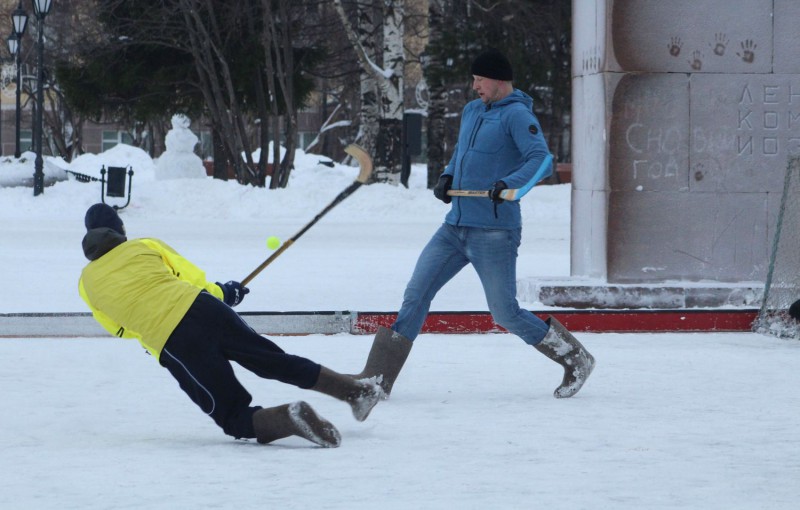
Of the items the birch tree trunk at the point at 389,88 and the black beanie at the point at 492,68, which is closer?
the black beanie at the point at 492,68

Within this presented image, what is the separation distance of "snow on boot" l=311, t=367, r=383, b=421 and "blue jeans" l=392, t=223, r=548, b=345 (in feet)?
3.05

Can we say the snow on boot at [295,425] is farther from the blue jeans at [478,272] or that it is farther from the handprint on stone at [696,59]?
the handprint on stone at [696,59]

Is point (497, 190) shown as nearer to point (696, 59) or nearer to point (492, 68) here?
point (492, 68)

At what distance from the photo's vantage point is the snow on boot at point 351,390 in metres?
6.36

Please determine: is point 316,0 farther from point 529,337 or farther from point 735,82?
point 529,337

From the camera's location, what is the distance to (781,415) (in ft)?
23.0

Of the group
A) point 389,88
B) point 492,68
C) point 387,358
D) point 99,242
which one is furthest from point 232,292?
point 389,88

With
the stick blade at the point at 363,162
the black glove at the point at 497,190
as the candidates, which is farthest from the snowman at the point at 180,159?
the black glove at the point at 497,190

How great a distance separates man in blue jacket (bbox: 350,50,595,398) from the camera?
729cm

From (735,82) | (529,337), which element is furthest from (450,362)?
(735,82)

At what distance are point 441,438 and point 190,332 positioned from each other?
114 centimetres

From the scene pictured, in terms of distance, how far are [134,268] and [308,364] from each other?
0.79 metres

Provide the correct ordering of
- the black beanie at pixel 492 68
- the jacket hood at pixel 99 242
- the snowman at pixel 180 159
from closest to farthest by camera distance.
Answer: the jacket hood at pixel 99 242, the black beanie at pixel 492 68, the snowman at pixel 180 159

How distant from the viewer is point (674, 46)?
11.5 m
